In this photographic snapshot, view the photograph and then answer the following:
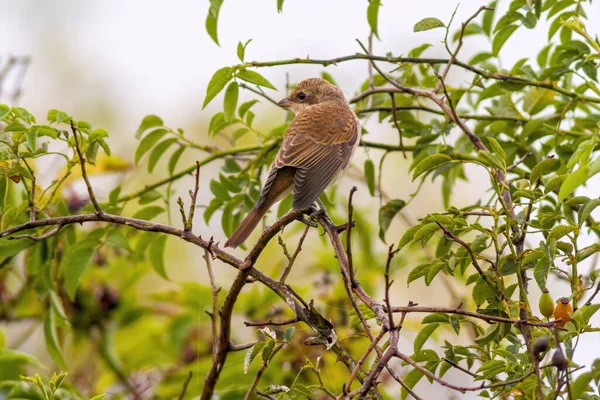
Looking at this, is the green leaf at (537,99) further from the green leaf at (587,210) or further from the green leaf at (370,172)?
the green leaf at (587,210)

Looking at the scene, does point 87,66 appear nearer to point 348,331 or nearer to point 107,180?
point 107,180

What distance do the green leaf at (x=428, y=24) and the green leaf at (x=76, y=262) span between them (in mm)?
1651

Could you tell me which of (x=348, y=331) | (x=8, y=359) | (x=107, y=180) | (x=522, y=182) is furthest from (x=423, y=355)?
(x=107, y=180)

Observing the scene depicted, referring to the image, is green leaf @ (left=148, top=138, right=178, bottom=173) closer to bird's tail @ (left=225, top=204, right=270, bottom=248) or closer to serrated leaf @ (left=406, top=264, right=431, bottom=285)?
bird's tail @ (left=225, top=204, right=270, bottom=248)

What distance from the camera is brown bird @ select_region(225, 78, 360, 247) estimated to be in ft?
11.7

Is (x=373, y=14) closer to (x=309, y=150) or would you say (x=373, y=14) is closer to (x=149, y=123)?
(x=309, y=150)

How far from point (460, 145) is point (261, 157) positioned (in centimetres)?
98

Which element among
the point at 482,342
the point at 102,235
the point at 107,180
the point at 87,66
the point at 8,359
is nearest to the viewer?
the point at 482,342

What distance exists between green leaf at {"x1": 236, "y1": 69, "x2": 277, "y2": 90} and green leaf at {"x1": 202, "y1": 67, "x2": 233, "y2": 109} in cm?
4

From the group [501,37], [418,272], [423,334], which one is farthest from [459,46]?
[423,334]

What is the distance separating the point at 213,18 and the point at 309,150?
140 cm

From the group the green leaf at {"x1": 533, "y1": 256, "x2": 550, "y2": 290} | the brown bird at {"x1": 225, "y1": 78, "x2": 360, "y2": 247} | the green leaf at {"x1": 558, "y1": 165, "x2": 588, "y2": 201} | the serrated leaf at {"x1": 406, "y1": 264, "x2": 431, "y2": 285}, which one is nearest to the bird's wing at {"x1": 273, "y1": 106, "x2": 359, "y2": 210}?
the brown bird at {"x1": 225, "y1": 78, "x2": 360, "y2": 247}

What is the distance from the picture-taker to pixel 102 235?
351 centimetres

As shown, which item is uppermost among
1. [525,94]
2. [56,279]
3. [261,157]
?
[525,94]
